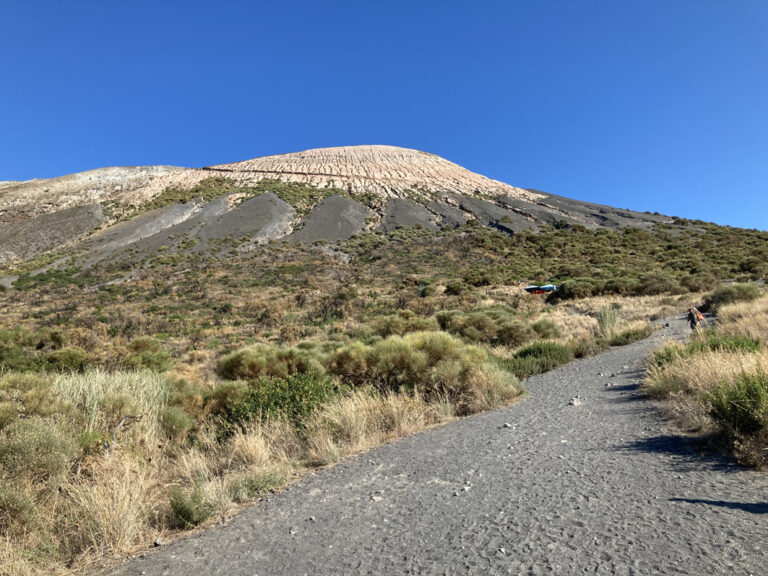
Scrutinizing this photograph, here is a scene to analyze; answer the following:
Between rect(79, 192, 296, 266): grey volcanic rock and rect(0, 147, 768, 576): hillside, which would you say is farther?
rect(79, 192, 296, 266): grey volcanic rock

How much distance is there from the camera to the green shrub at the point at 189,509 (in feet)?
11.3

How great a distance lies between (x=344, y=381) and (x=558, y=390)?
4.08 m

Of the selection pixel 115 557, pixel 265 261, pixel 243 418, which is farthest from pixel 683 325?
pixel 265 261

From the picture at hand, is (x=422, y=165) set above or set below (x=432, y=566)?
above

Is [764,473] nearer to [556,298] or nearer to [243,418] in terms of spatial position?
[243,418]

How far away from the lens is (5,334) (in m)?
12.5

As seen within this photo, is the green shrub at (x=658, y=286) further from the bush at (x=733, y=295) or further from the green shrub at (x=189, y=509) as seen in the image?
the green shrub at (x=189, y=509)

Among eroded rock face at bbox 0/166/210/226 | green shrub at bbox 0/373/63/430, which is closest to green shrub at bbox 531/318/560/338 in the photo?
green shrub at bbox 0/373/63/430

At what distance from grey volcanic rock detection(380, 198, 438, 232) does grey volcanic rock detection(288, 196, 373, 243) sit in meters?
2.98

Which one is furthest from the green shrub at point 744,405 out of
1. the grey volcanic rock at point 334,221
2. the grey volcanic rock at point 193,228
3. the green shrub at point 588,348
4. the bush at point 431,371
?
the grey volcanic rock at point 193,228

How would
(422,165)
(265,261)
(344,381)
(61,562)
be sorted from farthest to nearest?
(422,165) < (265,261) < (344,381) < (61,562)

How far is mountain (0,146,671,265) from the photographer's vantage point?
49438mm

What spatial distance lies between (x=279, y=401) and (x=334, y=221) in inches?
1960

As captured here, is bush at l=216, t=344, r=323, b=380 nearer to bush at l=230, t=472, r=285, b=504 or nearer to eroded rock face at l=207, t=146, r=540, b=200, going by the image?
bush at l=230, t=472, r=285, b=504
